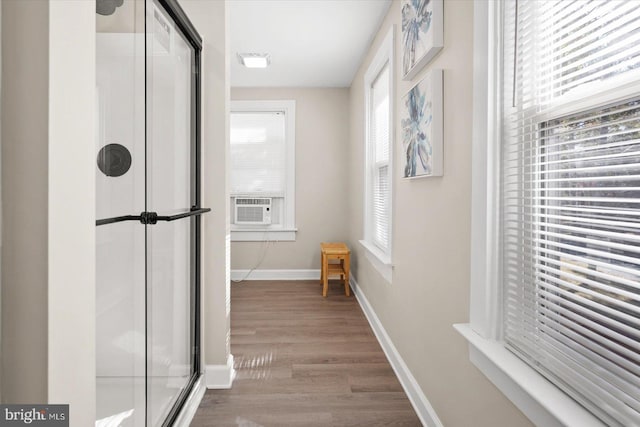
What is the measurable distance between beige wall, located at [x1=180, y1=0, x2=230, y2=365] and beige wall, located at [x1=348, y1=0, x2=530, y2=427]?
107 cm

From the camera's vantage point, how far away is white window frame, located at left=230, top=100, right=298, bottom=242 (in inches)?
185

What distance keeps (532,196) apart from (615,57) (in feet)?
1.33

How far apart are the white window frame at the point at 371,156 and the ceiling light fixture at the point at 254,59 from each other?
0.97 m

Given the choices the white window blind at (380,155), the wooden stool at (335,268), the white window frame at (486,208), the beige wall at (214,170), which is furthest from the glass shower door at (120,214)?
the wooden stool at (335,268)

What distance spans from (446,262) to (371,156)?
2.01m

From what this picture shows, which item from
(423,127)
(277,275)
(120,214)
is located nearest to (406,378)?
(423,127)

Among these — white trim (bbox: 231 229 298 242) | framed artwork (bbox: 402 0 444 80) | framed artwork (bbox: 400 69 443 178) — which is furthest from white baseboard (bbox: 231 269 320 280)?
framed artwork (bbox: 402 0 444 80)

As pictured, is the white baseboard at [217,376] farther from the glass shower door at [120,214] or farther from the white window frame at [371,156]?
the white window frame at [371,156]

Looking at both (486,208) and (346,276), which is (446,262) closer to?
(486,208)

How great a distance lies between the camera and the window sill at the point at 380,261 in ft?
8.38

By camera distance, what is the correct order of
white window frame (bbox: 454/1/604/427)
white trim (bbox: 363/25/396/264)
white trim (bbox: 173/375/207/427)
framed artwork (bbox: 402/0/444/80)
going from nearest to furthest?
white window frame (bbox: 454/1/604/427)
framed artwork (bbox: 402/0/444/80)
white trim (bbox: 173/375/207/427)
white trim (bbox: 363/25/396/264)

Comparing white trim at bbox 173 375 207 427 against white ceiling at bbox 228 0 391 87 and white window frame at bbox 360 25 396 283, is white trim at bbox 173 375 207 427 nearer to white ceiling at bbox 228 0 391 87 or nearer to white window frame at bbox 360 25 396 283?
white window frame at bbox 360 25 396 283
